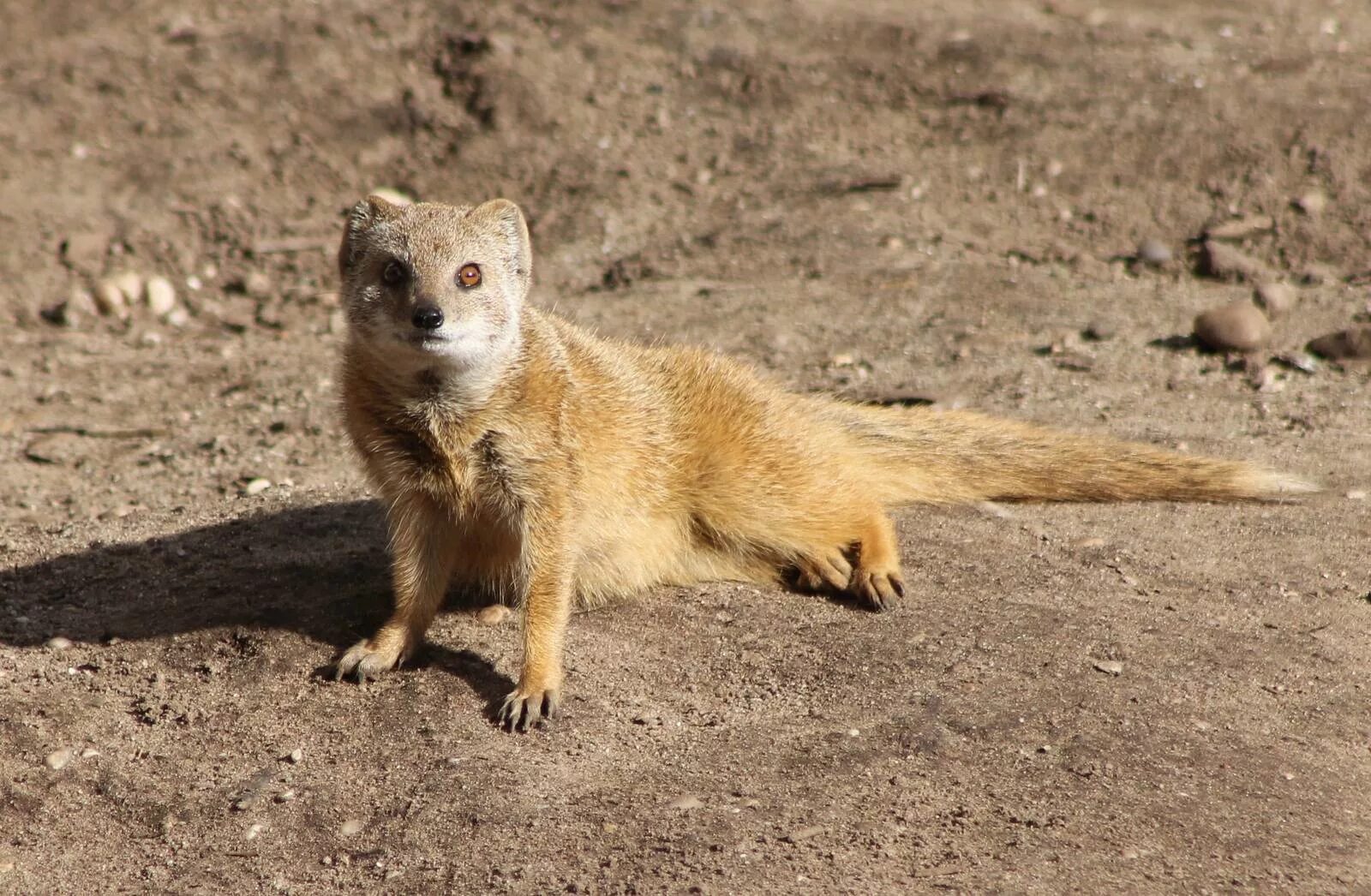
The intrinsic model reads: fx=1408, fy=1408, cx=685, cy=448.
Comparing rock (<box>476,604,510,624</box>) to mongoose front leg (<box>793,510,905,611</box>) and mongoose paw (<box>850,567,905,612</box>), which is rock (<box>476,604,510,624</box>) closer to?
mongoose front leg (<box>793,510,905,611</box>)

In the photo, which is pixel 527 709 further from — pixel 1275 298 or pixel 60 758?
pixel 1275 298

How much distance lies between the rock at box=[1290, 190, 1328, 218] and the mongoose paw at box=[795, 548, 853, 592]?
12.0 feet

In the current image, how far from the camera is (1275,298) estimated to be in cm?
634

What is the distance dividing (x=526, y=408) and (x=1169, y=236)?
425cm

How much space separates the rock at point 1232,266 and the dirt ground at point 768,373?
0.08 m

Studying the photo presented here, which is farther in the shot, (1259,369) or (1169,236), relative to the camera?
(1169,236)

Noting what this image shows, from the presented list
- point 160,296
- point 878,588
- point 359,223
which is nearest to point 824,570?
point 878,588

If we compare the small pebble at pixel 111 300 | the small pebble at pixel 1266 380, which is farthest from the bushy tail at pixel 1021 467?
the small pebble at pixel 111 300

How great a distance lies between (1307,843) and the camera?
10.0 feet

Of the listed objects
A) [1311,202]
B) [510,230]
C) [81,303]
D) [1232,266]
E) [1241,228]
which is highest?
[510,230]

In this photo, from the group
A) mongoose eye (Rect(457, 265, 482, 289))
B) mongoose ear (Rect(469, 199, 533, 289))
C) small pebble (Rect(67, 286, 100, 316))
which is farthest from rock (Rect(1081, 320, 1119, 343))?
small pebble (Rect(67, 286, 100, 316))

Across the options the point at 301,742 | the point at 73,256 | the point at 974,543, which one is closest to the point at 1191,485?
the point at 974,543

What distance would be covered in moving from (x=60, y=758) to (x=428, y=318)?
4.96ft

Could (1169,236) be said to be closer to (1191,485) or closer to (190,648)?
(1191,485)
